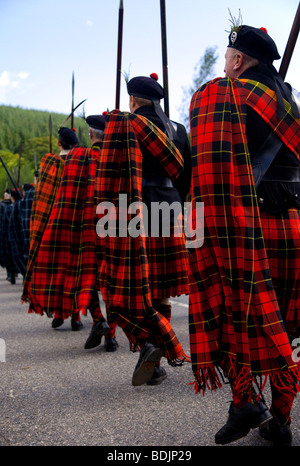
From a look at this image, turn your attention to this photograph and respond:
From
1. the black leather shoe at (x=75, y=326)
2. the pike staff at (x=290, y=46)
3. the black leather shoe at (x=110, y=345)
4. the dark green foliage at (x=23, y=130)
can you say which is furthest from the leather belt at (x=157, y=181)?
the dark green foliage at (x=23, y=130)

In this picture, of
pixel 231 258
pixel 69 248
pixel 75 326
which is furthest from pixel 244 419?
pixel 75 326

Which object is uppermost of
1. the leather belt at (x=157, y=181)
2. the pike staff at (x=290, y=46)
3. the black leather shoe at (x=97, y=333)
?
the pike staff at (x=290, y=46)

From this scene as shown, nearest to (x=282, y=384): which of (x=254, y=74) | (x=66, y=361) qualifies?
(x=254, y=74)

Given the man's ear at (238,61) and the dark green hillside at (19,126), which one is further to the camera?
the dark green hillside at (19,126)

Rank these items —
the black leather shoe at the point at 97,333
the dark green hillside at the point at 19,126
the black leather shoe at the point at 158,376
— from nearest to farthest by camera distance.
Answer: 1. the black leather shoe at the point at 158,376
2. the black leather shoe at the point at 97,333
3. the dark green hillside at the point at 19,126

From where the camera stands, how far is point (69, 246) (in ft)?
14.7

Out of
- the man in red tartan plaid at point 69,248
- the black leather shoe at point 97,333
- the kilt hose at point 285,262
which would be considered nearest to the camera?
the kilt hose at point 285,262

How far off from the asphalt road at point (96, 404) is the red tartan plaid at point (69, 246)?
41 centimetres

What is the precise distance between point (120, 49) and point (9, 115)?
300ft

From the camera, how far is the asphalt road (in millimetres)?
2396

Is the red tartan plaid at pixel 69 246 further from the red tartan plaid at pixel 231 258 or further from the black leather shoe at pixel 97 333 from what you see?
the red tartan plaid at pixel 231 258

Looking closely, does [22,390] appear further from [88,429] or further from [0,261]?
[0,261]

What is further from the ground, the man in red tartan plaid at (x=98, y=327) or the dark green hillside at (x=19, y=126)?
the dark green hillside at (x=19, y=126)

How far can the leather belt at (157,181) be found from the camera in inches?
130
